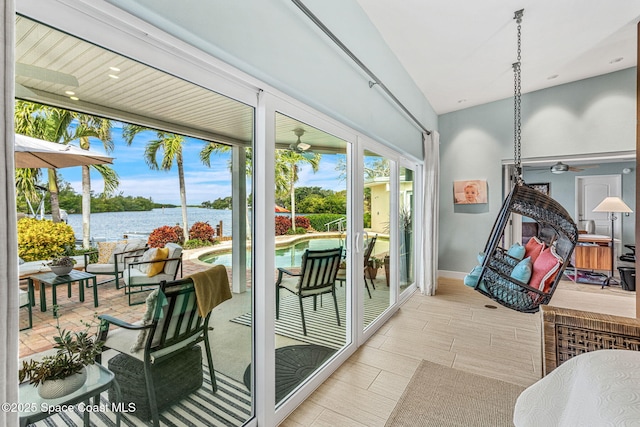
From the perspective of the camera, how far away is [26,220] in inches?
36.4

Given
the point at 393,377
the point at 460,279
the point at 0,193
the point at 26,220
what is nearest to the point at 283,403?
the point at 393,377

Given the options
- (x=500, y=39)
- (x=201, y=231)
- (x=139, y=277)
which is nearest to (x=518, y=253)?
(x=500, y=39)

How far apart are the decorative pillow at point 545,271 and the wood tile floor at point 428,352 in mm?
683

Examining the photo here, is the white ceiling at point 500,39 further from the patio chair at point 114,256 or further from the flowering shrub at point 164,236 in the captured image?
the patio chair at point 114,256

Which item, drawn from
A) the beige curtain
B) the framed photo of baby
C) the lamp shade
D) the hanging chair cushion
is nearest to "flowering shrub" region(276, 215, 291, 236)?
the beige curtain

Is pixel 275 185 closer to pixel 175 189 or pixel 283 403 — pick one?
pixel 175 189

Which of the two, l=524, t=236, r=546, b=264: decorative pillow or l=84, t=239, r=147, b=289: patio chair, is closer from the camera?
l=84, t=239, r=147, b=289: patio chair

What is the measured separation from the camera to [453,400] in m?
2.05

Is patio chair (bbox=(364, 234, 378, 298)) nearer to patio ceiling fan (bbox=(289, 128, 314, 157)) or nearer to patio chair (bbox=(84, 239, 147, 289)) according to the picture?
patio ceiling fan (bbox=(289, 128, 314, 157))

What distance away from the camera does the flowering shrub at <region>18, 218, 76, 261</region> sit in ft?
3.03

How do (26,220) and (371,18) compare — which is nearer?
(26,220)

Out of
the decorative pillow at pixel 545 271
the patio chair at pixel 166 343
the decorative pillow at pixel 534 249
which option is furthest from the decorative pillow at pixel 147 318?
the decorative pillow at pixel 534 249

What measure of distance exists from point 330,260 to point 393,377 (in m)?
1.04

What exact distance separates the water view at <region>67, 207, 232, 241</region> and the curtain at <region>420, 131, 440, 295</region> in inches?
149
